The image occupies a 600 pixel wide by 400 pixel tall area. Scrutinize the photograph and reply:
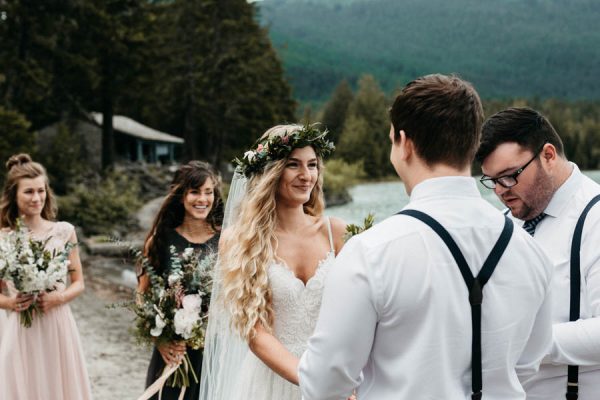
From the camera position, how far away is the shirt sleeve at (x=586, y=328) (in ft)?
8.02

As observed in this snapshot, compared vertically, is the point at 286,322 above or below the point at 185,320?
above

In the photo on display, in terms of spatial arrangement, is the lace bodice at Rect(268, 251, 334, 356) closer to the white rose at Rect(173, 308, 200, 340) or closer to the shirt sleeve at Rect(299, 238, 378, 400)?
the white rose at Rect(173, 308, 200, 340)

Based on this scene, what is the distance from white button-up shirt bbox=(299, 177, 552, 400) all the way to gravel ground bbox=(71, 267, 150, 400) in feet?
16.2

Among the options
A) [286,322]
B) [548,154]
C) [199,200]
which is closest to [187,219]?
[199,200]

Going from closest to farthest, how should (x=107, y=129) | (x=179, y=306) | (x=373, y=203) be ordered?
(x=179, y=306) < (x=107, y=129) < (x=373, y=203)

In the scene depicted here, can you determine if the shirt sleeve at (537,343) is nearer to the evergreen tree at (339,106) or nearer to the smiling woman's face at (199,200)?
the smiling woman's face at (199,200)

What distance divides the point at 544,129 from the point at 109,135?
37.8 m

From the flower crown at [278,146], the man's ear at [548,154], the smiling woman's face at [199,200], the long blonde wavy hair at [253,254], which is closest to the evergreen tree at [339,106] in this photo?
the smiling woman's face at [199,200]

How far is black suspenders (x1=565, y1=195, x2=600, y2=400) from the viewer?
8.29 feet

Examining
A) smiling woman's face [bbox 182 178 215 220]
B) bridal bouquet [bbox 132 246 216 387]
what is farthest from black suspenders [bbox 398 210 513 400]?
smiling woman's face [bbox 182 178 215 220]

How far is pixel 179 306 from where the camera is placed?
4336mm

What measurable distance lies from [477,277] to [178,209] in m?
3.82

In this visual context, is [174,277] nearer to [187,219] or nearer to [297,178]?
[187,219]

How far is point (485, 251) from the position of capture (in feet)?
6.14
